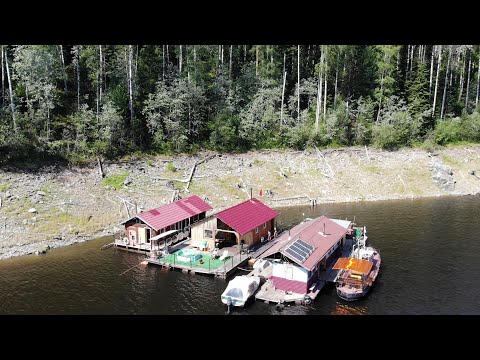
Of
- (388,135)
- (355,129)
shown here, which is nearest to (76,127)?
(355,129)

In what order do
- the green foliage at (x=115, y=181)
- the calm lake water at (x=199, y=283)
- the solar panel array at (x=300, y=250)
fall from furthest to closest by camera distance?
the green foliage at (x=115, y=181)
the solar panel array at (x=300, y=250)
the calm lake water at (x=199, y=283)

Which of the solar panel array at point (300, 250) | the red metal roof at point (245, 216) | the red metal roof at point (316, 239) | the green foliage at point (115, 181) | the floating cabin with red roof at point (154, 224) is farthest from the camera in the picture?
the green foliage at point (115, 181)

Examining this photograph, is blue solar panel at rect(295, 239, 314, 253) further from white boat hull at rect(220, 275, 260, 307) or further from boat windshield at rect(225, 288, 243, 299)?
boat windshield at rect(225, 288, 243, 299)

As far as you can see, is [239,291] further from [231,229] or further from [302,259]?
[231,229]

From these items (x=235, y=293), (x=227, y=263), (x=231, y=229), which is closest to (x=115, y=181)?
(x=231, y=229)

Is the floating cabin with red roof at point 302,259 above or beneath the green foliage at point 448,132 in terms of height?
beneath

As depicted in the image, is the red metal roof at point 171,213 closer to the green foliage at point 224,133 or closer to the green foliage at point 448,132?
the green foliage at point 224,133

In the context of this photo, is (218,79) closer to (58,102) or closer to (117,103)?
(117,103)

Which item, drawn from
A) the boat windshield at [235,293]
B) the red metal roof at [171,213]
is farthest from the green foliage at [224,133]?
the boat windshield at [235,293]

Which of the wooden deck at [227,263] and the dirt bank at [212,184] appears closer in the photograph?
the wooden deck at [227,263]
